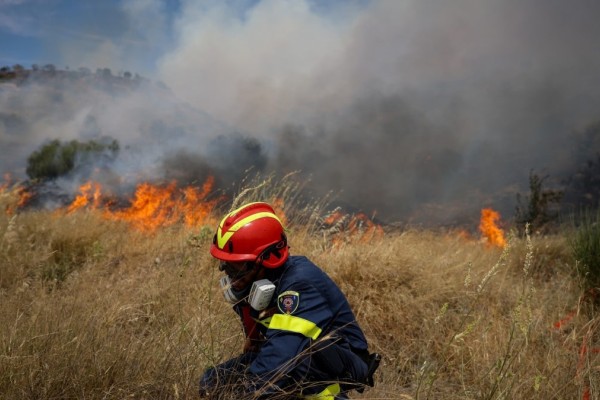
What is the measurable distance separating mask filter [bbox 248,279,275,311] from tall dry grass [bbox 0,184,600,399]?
0.34m

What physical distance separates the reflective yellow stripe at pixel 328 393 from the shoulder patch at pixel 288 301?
395mm

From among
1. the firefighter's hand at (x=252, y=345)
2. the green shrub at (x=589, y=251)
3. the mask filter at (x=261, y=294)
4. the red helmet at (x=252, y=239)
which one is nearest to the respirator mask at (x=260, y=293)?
the mask filter at (x=261, y=294)

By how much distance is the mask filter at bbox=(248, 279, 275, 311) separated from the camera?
1925mm

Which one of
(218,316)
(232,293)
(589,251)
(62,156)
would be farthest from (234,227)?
(62,156)

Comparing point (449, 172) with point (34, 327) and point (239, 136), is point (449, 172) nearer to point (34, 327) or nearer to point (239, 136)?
point (239, 136)

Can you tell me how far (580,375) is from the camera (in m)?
2.24

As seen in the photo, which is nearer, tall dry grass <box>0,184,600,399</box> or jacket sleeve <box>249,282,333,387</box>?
jacket sleeve <box>249,282,333,387</box>

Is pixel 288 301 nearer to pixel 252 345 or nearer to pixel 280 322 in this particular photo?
pixel 280 322

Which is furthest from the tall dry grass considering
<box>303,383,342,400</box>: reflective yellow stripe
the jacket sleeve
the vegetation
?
the vegetation

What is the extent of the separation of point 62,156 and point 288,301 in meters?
21.6

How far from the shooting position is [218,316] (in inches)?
111

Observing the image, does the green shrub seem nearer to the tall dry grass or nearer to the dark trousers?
the tall dry grass

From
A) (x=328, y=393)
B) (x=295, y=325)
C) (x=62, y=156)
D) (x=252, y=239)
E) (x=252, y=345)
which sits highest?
(x=62, y=156)

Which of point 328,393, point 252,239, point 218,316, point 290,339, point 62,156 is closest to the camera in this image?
point 290,339
